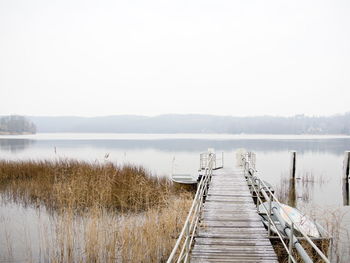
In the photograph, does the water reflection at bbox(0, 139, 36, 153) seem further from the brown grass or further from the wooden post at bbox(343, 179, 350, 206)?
the wooden post at bbox(343, 179, 350, 206)

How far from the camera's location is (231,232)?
653 cm

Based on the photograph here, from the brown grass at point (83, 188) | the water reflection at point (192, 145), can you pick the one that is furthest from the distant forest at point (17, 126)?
the brown grass at point (83, 188)

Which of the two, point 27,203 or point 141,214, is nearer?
point 141,214

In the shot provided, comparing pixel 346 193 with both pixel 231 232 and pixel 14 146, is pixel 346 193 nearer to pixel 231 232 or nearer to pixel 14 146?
pixel 231 232

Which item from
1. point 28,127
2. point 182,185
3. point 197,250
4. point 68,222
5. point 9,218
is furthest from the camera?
point 28,127

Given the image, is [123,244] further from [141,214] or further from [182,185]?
[182,185]

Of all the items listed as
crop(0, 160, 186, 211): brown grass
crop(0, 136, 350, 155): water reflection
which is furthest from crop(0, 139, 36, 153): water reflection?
crop(0, 160, 186, 211): brown grass

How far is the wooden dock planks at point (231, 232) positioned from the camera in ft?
17.7

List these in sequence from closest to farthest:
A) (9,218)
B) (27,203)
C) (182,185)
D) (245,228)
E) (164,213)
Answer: (245,228)
(164,213)
(9,218)
(27,203)
(182,185)

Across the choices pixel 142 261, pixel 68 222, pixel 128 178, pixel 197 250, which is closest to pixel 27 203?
pixel 128 178

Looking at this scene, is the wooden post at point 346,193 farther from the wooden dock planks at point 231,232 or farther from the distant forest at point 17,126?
the distant forest at point 17,126

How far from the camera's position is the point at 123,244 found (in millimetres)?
6953

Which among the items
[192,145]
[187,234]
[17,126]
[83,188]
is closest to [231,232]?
[187,234]

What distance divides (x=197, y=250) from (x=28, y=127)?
173661 mm
